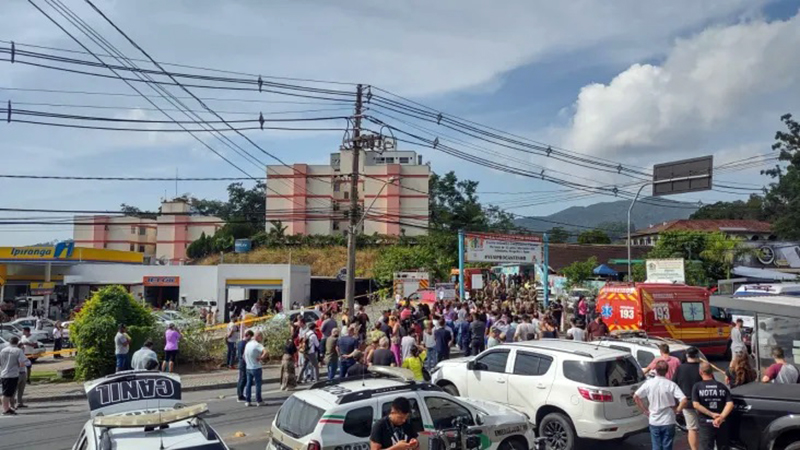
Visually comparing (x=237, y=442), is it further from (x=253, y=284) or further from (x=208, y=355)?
(x=253, y=284)

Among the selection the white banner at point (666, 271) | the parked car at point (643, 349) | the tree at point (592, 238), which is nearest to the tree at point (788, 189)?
the tree at point (592, 238)

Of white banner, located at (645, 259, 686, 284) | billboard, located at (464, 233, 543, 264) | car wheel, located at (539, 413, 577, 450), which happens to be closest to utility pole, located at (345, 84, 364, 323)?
billboard, located at (464, 233, 543, 264)

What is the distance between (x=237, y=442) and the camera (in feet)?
35.2

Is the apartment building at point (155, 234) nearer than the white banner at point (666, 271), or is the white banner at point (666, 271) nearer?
the white banner at point (666, 271)

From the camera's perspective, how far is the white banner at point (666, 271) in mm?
29547

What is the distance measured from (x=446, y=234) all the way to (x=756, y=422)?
171 feet

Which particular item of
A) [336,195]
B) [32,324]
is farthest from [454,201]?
[32,324]

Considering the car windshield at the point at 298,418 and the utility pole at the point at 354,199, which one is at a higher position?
the utility pole at the point at 354,199

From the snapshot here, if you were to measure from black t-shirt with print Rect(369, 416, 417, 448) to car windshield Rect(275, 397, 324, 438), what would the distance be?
1.58 m

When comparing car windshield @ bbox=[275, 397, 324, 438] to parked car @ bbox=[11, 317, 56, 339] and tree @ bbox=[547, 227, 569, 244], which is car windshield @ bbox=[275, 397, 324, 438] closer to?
tree @ bbox=[547, 227, 569, 244]

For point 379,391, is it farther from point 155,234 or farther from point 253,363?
point 155,234

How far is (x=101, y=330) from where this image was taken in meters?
17.5

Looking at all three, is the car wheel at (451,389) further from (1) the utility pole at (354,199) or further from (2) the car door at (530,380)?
(1) the utility pole at (354,199)

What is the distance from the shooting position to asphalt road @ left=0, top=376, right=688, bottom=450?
10656mm
